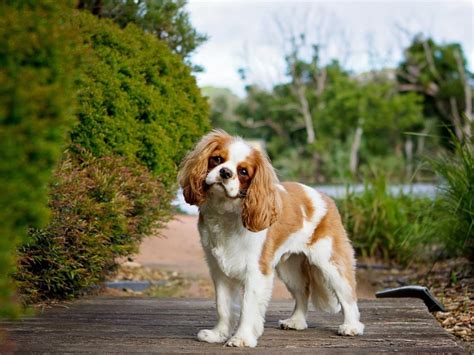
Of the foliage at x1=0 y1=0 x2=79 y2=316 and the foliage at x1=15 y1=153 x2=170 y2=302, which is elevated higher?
the foliage at x1=0 y1=0 x2=79 y2=316

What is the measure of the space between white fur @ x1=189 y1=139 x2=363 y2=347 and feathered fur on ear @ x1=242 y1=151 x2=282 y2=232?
9 centimetres

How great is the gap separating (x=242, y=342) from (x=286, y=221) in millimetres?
851

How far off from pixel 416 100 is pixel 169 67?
38378mm

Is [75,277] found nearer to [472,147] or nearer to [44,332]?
[44,332]

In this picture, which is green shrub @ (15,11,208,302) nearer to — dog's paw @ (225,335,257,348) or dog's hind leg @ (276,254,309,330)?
dog's hind leg @ (276,254,309,330)

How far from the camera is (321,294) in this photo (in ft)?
18.2

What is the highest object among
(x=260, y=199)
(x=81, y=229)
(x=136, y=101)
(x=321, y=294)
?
(x=136, y=101)

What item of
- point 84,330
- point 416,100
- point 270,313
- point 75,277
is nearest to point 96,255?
point 75,277

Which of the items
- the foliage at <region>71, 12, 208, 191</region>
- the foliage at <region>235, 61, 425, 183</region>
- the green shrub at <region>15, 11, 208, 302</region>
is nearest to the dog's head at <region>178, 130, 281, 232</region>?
the green shrub at <region>15, 11, 208, 302</region>

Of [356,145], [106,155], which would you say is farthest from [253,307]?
[356,145]

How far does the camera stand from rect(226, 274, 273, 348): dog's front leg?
4805 mm

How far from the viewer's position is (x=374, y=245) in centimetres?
1085

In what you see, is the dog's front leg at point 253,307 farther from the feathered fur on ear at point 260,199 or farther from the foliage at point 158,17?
the foliage at point 158,17

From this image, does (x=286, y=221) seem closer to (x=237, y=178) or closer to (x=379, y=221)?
(x=237, y=178)
